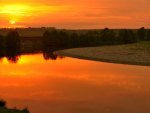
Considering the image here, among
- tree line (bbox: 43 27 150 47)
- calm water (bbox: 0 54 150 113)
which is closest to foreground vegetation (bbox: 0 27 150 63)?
tree line (bbox: 43 27 150 47)

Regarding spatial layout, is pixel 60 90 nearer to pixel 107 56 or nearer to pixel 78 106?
pixel 78 106

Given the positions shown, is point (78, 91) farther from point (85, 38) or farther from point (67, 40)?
point (85, 38)

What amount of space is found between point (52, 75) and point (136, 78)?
807cm

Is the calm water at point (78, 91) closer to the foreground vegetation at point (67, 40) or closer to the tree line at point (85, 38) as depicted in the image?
the foreground vegetation at point (67, 40)

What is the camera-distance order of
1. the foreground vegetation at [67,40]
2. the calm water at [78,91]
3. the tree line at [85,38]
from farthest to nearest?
the tree line at [85,38], the foreground vegetation at [67,40], the calm water at [78,91]

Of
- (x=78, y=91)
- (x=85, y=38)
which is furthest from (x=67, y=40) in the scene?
(x=78, y=91)

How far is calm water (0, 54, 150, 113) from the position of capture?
22.6m

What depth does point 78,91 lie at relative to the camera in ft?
91.6

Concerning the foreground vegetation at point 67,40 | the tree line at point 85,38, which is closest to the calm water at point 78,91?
the foreground vegetation at point 67,40

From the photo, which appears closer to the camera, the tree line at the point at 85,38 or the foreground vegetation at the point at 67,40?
the foreground vegetation at the point at 67,40

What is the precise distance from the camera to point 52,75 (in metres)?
37.9

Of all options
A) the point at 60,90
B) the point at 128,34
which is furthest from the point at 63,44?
the point at 60,90

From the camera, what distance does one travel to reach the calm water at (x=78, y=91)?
22.6 metres

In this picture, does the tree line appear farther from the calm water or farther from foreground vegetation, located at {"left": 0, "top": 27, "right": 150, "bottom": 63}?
the calm water
